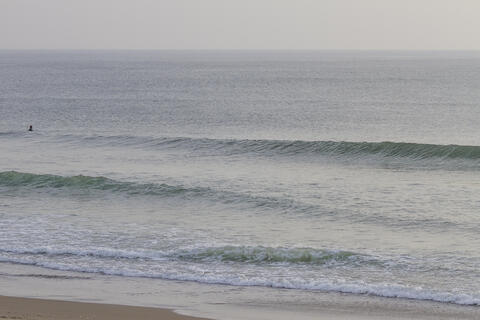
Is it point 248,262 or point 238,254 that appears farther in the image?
point 238,254

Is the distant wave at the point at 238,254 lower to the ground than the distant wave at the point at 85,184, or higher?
higher

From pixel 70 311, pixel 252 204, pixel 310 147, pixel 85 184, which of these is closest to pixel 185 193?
pixel 252 204

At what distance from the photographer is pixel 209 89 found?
90375mm

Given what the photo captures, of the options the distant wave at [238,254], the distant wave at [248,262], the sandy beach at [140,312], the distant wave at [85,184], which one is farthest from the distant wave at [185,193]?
the sandy beach at [140,312]

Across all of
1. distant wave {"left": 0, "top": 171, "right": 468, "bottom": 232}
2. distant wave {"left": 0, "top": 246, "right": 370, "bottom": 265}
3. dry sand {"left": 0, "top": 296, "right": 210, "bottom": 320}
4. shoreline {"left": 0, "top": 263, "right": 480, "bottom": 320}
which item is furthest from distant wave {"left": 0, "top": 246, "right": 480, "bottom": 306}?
distant wave {"left": 0, "top": 171, "right": 468, "bottom": 232}

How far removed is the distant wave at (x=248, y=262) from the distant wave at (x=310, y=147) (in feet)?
56.7

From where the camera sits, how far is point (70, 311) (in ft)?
44.0

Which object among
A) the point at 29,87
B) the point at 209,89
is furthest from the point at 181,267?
the point at 29,87

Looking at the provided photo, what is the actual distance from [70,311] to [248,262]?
5.30 m

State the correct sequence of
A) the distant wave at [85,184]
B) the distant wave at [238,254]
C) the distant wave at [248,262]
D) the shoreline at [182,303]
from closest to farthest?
the shoreline at [182,303] < the distant wave at [248,262] < the distant wave at [238,254] < the distant wave at [85,184]

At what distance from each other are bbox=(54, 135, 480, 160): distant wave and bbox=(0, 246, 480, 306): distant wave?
56.7ft

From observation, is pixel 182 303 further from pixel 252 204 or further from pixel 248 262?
pixel 252 204

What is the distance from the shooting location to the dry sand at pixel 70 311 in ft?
42.6

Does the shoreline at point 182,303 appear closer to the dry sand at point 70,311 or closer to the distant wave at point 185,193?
the dry sand at point 70,311
